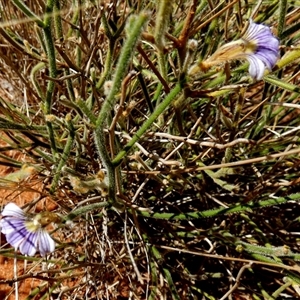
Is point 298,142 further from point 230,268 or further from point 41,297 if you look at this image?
point 41,297

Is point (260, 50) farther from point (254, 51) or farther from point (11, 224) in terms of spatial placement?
point (11, 224)

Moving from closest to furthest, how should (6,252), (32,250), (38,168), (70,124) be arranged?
(32,250)
(70,124)
(6,252)
(38,168)

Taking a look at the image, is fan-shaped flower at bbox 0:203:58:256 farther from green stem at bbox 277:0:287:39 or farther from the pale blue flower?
green stem at bbox 277:0:287:39

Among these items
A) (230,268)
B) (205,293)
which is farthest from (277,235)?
(205,293)

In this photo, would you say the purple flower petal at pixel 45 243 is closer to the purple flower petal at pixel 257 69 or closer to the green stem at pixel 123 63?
the green stem at pixel 123 63

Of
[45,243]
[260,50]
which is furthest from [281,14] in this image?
[45,243]

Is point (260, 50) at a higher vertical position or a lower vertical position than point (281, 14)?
lower

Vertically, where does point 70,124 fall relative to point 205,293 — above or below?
above
